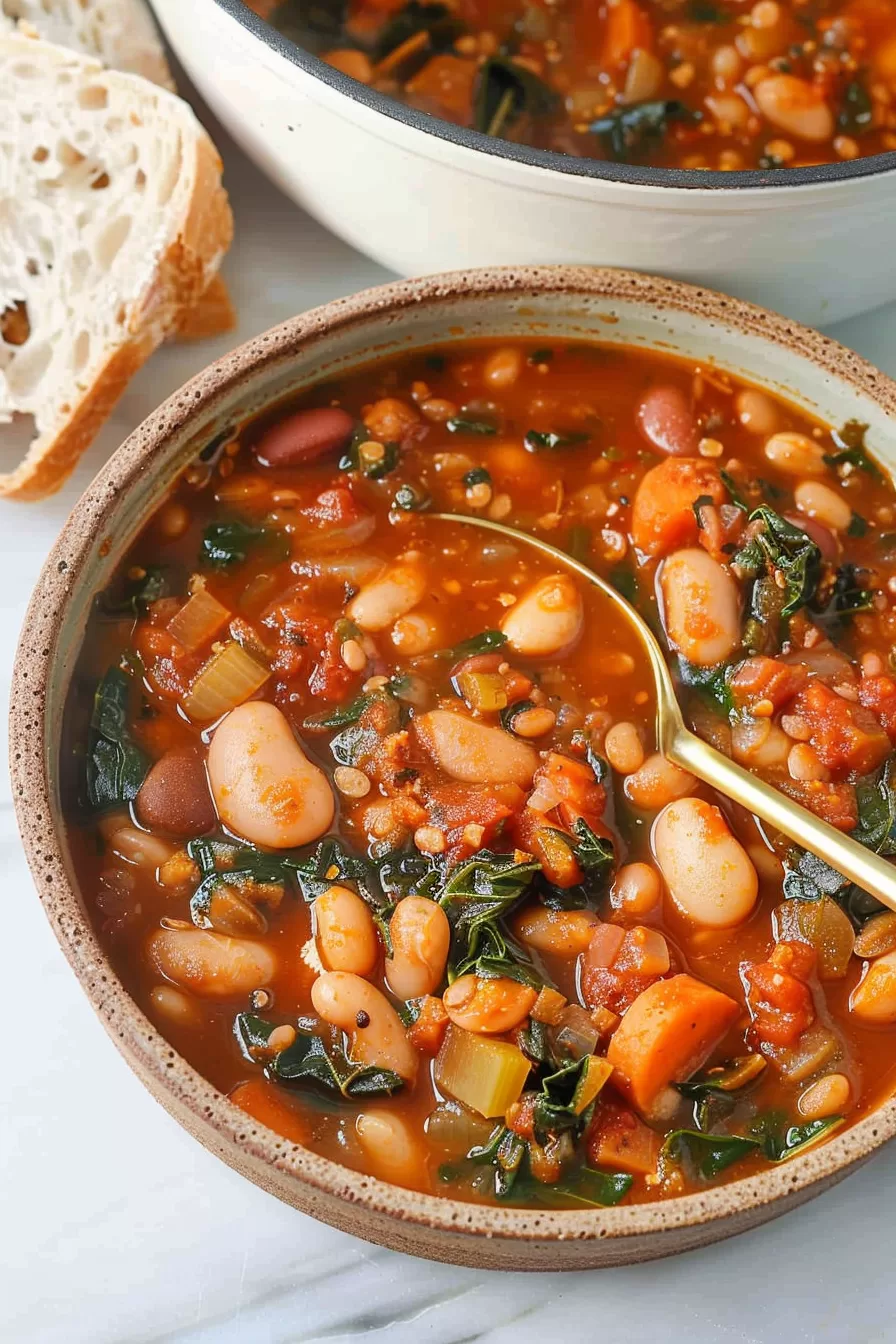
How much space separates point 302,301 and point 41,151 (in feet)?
1.87

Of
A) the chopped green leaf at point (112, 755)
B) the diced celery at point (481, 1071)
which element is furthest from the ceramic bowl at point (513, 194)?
the diced celery at point (481, 1071)

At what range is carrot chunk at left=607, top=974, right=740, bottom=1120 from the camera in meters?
1.91

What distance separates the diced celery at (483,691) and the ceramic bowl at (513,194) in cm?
74

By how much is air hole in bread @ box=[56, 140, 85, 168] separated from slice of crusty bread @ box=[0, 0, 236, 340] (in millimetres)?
194

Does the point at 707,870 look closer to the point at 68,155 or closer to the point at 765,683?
the point at 765,683

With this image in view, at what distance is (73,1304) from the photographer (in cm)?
212

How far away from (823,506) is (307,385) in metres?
0.90

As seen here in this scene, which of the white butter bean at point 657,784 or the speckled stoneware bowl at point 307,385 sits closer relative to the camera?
the speckled stoneware bowl at point 307,385

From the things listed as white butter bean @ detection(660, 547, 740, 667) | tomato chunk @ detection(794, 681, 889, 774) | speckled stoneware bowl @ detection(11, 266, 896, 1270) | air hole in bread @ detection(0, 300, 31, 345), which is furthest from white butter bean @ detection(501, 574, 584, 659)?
air hole in bread @ detection(0, 300, 31, 345)

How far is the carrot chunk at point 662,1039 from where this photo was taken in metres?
1.91

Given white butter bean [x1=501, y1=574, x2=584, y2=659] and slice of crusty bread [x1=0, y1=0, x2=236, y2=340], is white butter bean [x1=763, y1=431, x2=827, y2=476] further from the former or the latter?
slice of crusty bread [x1=0, y1=0, x2=236, y2=340]

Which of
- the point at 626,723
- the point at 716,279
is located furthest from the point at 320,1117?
the point at 716,279

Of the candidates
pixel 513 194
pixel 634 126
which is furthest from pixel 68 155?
pixel 634 126

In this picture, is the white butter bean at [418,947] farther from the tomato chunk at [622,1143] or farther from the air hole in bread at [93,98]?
the air hole in bread at [93,98]
